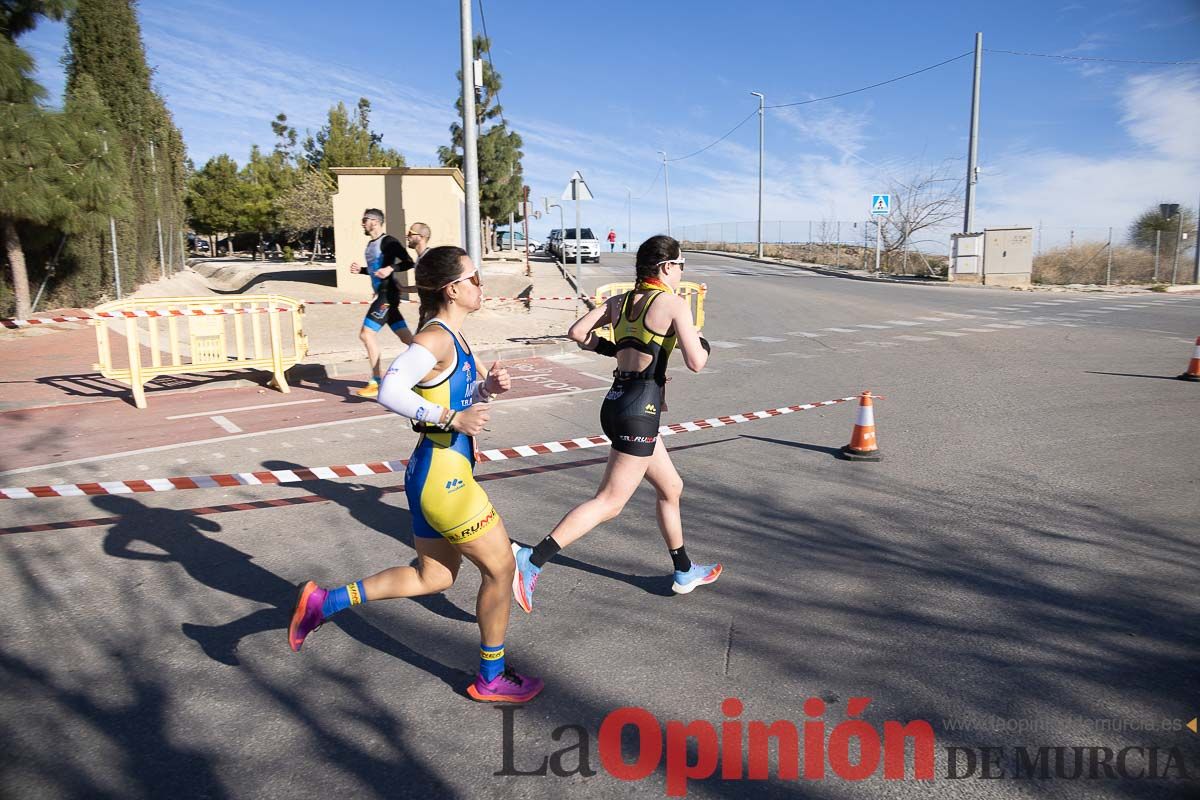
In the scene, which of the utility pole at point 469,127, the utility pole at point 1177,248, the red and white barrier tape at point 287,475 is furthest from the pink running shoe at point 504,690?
the utility pole at point 1177,248

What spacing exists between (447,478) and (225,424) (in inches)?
243

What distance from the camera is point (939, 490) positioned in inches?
229

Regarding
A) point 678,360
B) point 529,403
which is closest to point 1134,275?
point 678,360

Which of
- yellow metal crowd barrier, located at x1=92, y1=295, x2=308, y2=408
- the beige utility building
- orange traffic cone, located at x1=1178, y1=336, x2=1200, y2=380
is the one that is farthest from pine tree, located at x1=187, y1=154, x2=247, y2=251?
orange traffic cone, located at x1=1178, y1=336, x2=1200, y2=380

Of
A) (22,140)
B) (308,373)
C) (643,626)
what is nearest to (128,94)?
(22,140)

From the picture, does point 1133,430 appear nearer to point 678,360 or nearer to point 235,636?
point 678,360

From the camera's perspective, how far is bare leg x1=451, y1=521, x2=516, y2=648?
2.94m

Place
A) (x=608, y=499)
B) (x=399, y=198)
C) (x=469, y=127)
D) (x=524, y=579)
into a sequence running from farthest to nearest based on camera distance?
(x=399, y=198)
(x=469, y=127)
(x=608, y=499)
(x=524, y=579)

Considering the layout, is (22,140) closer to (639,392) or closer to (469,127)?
(469,127)

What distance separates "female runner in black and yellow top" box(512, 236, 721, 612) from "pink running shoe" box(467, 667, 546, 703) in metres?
0.60

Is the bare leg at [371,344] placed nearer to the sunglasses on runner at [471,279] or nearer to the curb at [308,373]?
the curb at [308,373]

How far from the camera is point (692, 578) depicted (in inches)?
160

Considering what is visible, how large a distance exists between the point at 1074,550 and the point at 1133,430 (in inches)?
153

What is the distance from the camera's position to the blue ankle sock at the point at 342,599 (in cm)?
319
